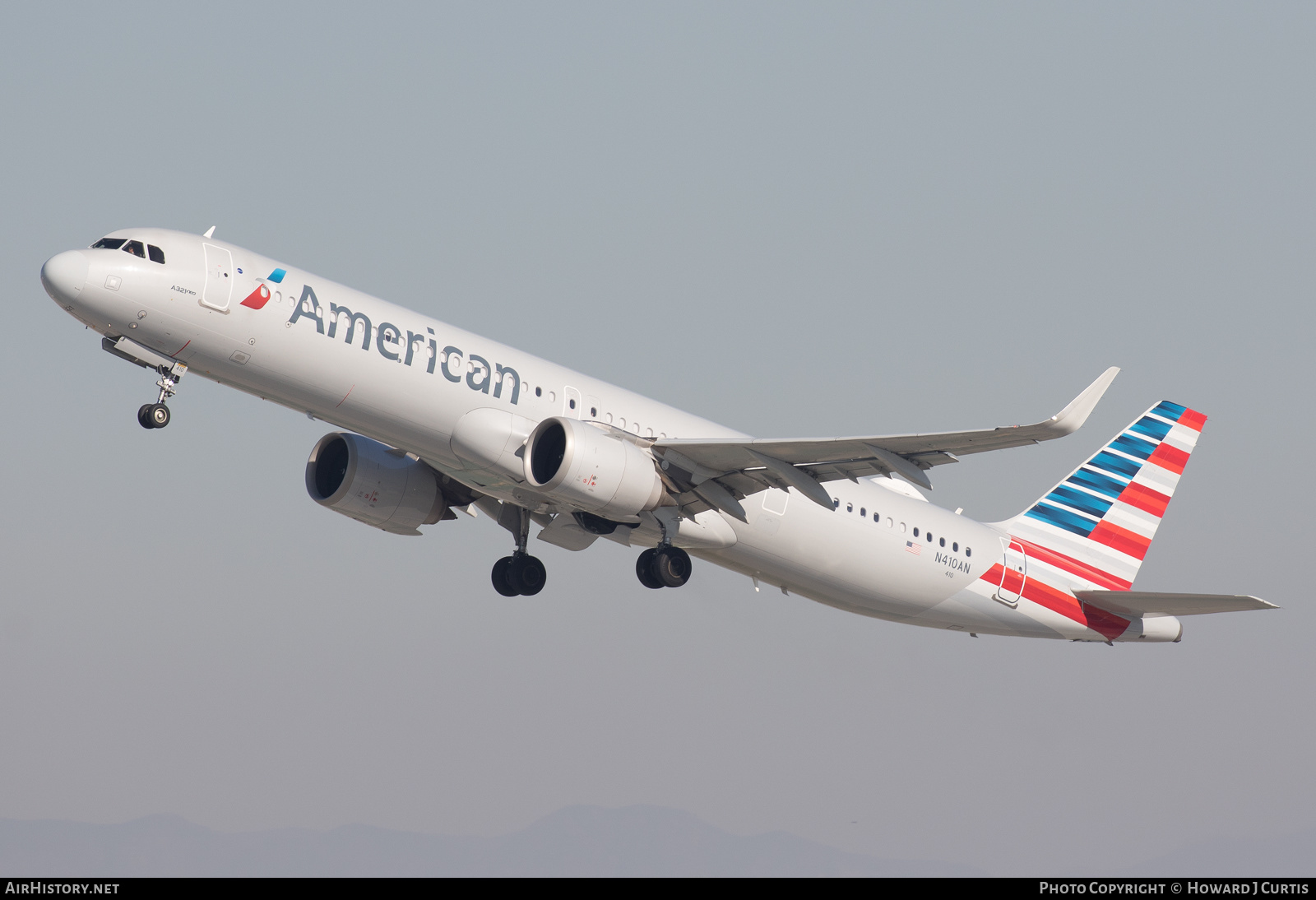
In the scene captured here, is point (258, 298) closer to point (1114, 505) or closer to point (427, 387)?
point (427, 387)

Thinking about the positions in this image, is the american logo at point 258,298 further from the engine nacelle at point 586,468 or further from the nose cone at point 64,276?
the engine nacelle at point 586,468

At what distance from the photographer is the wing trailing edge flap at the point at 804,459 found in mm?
26359

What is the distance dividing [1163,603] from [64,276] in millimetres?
24748

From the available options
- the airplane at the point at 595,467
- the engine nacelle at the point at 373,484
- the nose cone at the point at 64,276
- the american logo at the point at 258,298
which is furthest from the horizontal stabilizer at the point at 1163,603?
the nose cone at the point at 64,276

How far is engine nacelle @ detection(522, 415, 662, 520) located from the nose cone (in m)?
8.73

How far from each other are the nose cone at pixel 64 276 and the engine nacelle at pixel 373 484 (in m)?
8.81

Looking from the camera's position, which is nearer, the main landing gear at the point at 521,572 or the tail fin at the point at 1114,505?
the main landing gear at the point at 521,572

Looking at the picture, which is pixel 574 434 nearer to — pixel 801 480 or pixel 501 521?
pixel 801 480

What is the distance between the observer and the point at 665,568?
30.5 metres

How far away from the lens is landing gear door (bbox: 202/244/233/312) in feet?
86.8

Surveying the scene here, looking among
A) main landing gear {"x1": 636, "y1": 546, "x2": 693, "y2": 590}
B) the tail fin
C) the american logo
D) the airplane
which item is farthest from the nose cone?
the tail fin

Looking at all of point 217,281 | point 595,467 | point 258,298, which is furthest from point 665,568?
point 217,281
